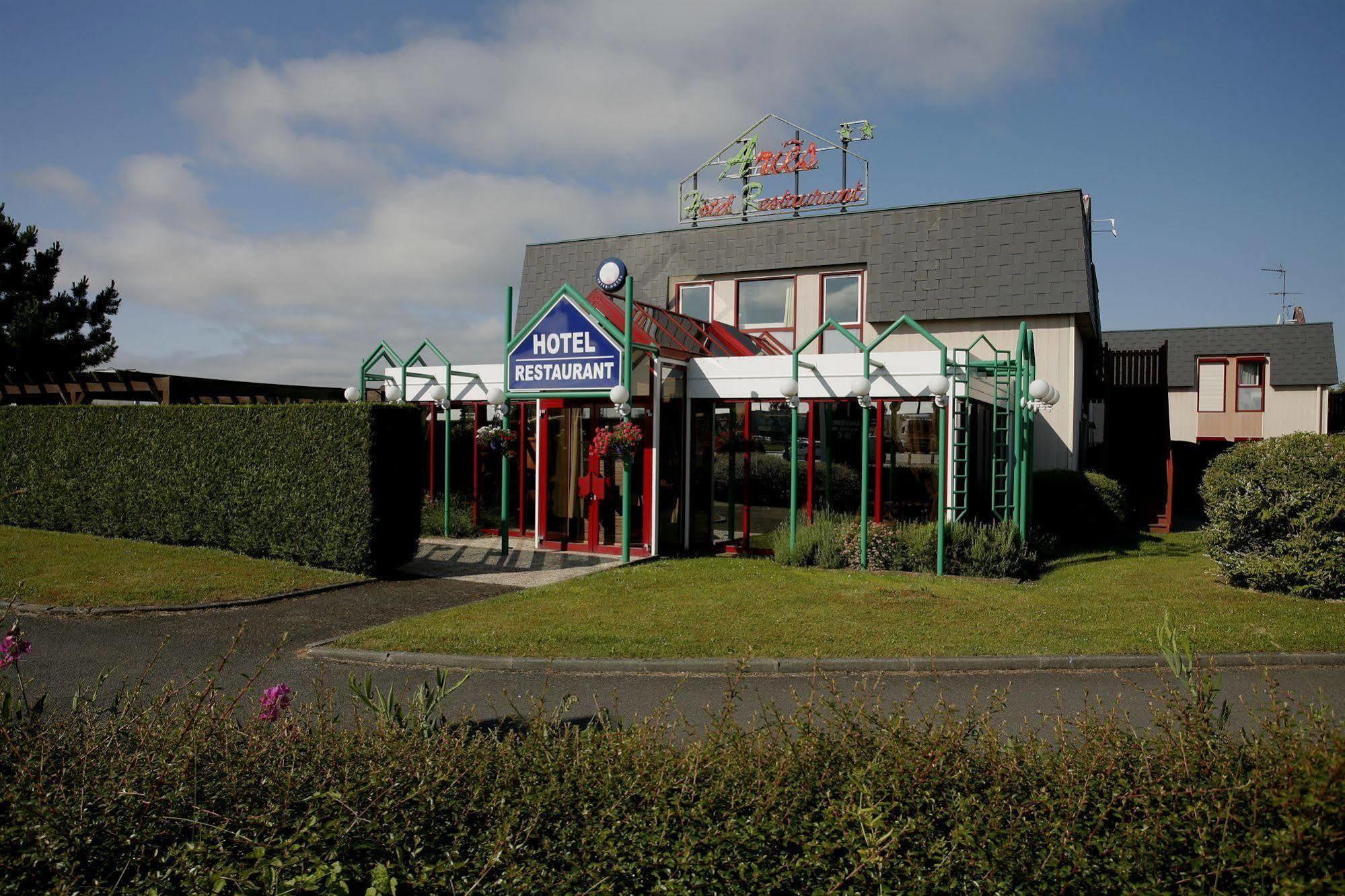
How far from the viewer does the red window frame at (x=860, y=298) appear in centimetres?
2045

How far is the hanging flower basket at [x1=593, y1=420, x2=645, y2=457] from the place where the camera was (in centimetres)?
1347

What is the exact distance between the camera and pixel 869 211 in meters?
20.4

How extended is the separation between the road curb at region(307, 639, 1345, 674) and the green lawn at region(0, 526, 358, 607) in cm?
408

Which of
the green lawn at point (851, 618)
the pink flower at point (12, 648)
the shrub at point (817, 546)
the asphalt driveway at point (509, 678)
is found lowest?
the asphalt driveway at point (509, 678)

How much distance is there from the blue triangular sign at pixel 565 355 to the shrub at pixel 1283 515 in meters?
8.60

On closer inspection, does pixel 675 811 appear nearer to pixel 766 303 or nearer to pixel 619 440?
pixel 619 440

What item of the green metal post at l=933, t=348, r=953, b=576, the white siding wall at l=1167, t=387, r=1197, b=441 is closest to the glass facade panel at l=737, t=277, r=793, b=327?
the green metal post at l=933, t=348, r=953, b=576

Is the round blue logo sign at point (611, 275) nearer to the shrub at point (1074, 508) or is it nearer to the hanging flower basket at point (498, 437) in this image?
the hanging flower basket at point (498, 437)

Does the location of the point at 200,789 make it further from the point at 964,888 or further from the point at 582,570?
the point at 582,570

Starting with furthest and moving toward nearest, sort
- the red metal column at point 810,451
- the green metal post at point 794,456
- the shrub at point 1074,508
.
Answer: the shrub at point 1074,508, the red metal column at point 810,451, the green metal post at point 794,456

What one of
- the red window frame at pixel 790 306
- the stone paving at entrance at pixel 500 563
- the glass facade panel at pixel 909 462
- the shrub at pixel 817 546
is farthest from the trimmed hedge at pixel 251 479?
the red window frame at pixel 790 306

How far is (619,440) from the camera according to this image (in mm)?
13461

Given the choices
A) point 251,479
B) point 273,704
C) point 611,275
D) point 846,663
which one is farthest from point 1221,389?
point 273,704

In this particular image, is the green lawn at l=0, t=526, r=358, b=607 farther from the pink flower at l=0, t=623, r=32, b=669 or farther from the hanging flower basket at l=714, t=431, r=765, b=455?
the pink flower at l=0, t=623, r=32, b=669
